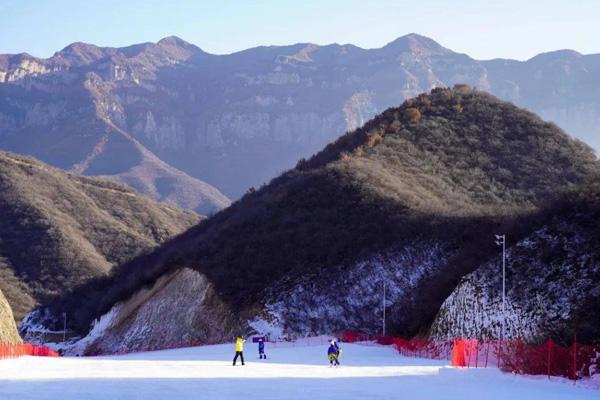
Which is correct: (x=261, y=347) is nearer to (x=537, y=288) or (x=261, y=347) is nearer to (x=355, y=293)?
(x=537, y=288)

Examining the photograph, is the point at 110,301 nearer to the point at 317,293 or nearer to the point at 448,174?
the point at 317,293

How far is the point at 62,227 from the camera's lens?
12988cm

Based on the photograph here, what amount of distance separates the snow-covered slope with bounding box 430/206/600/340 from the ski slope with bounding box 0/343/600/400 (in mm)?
9454

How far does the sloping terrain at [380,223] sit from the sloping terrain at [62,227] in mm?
17904

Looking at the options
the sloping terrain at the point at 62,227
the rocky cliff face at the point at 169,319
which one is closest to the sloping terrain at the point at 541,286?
the rocky cliff face at the point at 169,319

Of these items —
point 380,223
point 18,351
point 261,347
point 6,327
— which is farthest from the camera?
point 380,223

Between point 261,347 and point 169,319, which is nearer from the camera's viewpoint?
point 261,347

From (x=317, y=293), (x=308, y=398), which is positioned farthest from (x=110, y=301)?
(x=308, y=398)

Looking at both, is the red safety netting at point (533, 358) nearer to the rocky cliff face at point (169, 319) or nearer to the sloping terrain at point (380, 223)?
the sloping terrain at point (380, 223)

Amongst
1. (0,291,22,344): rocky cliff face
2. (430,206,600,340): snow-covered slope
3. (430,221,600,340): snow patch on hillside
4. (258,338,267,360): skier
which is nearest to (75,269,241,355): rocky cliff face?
(0,291,22,344): rocky cliff face

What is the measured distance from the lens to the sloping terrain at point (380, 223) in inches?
2640

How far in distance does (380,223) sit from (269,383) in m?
46.1

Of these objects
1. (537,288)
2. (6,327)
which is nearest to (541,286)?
(537,288)

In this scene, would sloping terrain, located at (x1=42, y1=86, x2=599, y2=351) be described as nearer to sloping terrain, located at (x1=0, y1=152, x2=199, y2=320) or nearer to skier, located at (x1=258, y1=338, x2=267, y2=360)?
skier, located at (x1=258, y1=338, x2=267, y2=360)
